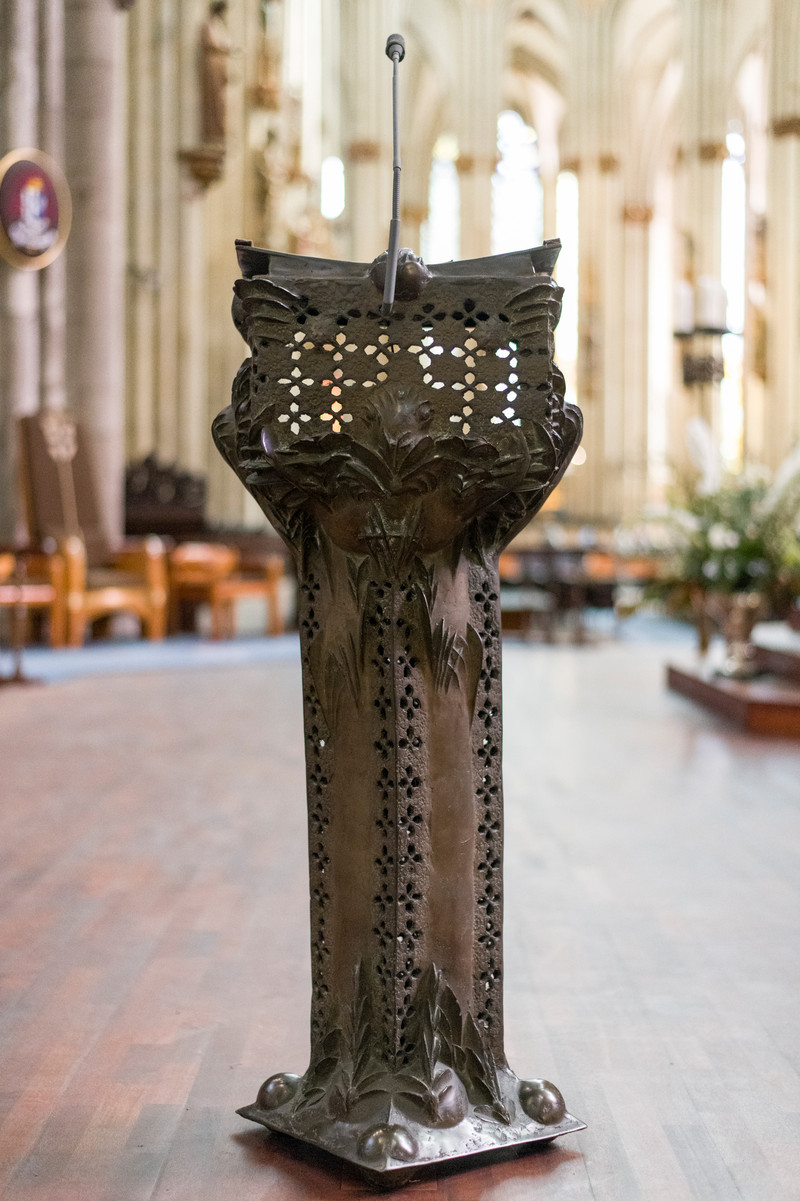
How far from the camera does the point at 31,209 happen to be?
33.2 feet

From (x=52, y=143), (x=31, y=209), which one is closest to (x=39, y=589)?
(x=31, y=209)

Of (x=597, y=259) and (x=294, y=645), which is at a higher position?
(x=597, y=259)

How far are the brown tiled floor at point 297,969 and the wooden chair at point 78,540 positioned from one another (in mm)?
3904

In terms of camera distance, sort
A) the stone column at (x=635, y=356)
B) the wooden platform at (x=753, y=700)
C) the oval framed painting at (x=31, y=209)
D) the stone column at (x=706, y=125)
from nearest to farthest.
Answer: the wooden platform at (x=753, y=700), the oval framed painting at (x=31, y=209), the stone column at (x=706, y=125), the stone column at (x=635, y=356)

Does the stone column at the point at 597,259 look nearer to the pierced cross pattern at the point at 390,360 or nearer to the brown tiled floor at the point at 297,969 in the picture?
the brown tiled floor at the point at 297,969

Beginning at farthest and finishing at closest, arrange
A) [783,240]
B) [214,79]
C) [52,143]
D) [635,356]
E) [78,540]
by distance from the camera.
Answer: [635,356] < [783,240] < [214,79] < [52,143] < [78,540]

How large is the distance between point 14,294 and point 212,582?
99.6 inches

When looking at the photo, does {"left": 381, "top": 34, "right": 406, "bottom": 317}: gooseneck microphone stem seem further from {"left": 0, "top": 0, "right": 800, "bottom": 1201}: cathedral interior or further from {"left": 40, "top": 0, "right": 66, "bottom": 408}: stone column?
{"left": 40, "top": 0, "right": 66, "bottom": 408}: stone column

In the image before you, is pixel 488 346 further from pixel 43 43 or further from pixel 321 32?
pixel 321 32

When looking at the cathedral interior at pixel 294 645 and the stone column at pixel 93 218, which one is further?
the stone column at pixel 93 218

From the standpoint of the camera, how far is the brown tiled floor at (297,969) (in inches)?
74.9

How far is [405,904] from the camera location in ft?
6.26

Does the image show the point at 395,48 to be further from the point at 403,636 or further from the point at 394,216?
the point at 403,636

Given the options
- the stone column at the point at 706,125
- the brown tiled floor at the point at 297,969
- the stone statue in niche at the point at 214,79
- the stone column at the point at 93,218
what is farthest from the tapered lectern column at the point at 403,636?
the stone column at the point at 706,125
